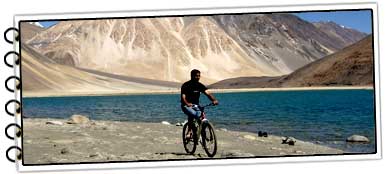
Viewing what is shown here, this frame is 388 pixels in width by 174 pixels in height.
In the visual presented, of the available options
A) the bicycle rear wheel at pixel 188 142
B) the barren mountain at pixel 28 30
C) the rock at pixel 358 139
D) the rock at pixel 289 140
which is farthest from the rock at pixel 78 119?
the rock at pixel 358 139

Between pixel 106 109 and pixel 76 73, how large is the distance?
0.62 metres

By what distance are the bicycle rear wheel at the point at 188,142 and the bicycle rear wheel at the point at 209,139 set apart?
0.12m

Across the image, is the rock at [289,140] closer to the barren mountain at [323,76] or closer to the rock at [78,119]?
the barren mountain at [323,76]

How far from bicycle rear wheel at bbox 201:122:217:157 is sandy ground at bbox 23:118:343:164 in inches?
2.7

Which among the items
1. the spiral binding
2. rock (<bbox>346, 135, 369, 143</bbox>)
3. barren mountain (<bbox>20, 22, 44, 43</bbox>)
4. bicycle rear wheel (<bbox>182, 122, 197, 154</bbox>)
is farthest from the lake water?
the spiral binding

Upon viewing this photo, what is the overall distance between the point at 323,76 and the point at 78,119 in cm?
324

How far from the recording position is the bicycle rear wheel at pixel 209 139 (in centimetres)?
914

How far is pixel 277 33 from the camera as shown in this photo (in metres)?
9.37

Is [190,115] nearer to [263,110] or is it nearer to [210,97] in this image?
[210,97]

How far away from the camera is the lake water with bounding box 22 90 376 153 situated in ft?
31.5

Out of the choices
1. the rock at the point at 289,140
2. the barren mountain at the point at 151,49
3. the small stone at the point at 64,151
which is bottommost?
the small stone at the point at 64,151

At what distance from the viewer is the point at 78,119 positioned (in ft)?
31.9

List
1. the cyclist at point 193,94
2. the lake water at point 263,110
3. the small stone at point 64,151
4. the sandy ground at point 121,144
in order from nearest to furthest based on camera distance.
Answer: the sandy ground at point 121,144, the small stone at point 64,151, the cyclist at point 193,94, the lake water at point 263,110

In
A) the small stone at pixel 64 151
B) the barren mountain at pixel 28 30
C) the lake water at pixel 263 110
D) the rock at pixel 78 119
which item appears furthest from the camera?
the rock at pixel 78 119
